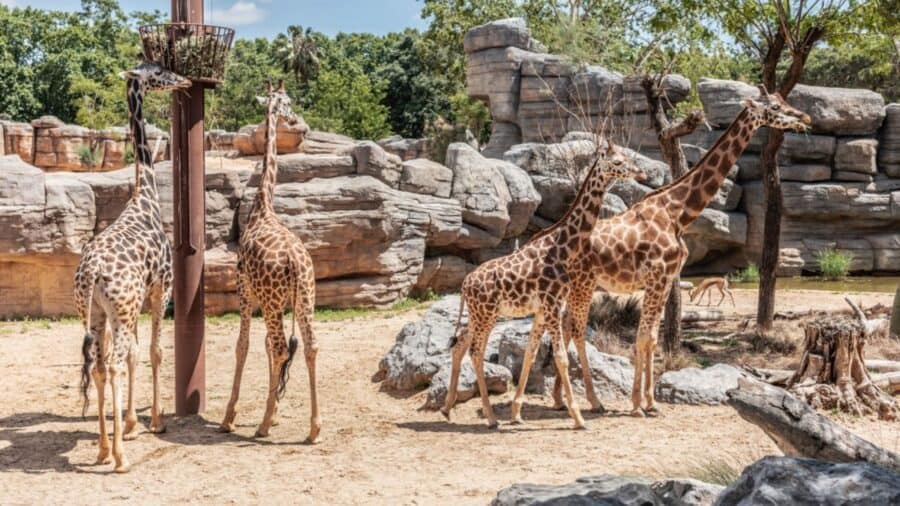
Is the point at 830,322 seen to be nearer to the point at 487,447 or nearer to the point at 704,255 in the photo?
the point at 487,447

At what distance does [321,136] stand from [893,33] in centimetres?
1767

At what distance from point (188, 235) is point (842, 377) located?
6.22 m

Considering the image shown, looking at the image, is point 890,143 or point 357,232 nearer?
point 357,232

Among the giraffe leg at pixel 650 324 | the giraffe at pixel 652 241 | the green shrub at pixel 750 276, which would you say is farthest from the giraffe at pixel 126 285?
the green shrub at pixel 750 276

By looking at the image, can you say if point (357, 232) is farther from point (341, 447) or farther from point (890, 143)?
point (890, 143)

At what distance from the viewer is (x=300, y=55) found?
178 feet

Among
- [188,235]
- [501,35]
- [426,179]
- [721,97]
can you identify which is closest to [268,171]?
[188,235]

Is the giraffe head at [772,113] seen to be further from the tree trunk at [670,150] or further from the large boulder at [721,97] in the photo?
the large boulder at [721,97]

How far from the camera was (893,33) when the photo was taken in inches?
488

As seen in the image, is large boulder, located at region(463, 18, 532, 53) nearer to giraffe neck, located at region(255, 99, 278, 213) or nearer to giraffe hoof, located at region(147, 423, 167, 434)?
giraffe neck, located at region(255, 99, 278, 213)

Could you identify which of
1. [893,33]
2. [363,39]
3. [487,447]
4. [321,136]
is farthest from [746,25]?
[363,39]

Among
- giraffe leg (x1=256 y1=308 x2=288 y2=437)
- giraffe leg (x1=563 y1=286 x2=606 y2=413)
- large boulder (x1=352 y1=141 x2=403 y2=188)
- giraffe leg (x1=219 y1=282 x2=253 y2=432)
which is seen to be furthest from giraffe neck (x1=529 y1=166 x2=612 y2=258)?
large boulder (x1=352 y1=141 x2=403 y2=188)

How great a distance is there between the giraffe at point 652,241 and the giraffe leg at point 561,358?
0.89ft

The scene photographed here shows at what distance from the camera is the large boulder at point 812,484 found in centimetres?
325
